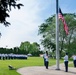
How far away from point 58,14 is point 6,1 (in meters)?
22.6

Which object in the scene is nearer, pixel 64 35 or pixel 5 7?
pixel 5 7

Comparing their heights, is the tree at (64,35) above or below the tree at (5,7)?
above

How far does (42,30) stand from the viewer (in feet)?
332

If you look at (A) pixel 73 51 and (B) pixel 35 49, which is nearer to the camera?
(A) pixel 73 51

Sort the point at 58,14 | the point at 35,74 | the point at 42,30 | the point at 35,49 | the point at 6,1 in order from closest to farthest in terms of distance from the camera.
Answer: the point at 6,1 → the point at 35,74 → the point at 58,14 → the point at 42,30 → the point at 35,49

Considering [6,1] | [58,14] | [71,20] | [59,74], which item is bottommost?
[59,74]

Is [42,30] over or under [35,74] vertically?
over

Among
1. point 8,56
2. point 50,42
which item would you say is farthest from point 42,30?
point 8,56

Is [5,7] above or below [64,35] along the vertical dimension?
below

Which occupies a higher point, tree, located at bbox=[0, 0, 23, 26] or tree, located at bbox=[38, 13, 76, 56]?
tree, located at bbox=[38, 13, 76, 56]

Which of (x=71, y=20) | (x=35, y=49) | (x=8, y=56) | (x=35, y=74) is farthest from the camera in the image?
(x=35, y=49)

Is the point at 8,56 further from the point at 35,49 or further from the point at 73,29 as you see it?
the point at 35,49

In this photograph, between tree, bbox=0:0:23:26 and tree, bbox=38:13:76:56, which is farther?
tree, bbox=38:13:76:56

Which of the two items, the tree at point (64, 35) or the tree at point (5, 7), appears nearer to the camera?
the tree at point (5, 7)
